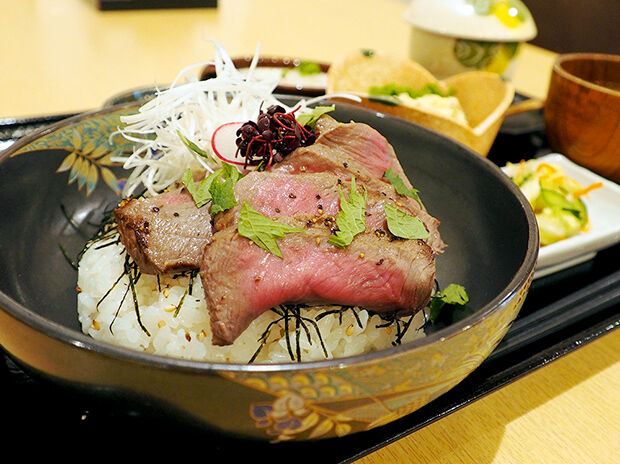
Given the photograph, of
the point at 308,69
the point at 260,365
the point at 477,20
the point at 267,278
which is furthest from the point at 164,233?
the point at 477,20

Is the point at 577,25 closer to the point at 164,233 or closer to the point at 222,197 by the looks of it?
the point at 222,197

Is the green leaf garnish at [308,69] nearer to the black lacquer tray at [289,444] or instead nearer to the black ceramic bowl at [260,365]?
the black ceramic bowl at [260,365]

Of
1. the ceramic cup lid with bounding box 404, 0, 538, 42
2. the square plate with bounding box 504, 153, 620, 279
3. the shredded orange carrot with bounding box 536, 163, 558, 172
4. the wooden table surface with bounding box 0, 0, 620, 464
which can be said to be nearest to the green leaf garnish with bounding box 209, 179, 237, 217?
the wooden table surface with bounding box 0, 0, 620, 464

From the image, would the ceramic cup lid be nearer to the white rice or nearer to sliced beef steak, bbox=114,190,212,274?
the white rice

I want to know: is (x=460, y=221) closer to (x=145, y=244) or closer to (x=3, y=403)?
(x=145, y=244)

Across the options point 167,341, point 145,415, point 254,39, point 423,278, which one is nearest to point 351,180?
point 423,278

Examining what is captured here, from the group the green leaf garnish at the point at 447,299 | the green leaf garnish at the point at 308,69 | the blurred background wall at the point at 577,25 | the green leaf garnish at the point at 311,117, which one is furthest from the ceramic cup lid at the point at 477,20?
the blurred background wall at the point at 577,25
